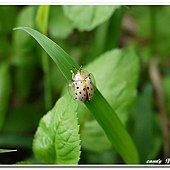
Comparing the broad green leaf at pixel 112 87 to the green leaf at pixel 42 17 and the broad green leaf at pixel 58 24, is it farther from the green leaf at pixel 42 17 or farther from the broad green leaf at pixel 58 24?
the broad green leaf at pixel 58 24

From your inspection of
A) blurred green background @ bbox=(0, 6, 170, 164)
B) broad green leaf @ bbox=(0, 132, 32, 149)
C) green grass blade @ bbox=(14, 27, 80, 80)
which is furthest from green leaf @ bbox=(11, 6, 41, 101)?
green grass blade @ bbox=(14, 27, 80, 80)

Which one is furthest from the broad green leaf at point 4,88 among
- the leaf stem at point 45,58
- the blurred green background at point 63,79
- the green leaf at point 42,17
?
the green leaf at point 42,17

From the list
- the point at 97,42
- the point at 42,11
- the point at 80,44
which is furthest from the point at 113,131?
the point at 80,44

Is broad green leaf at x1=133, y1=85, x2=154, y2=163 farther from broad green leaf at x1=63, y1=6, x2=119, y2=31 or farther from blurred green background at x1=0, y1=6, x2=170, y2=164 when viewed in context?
broad green leaf at x1=63, y1=6, x2=119, y2=31

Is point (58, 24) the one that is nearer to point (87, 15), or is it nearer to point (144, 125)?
point (87, 15)

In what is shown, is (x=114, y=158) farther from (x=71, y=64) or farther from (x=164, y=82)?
(x=71, y=64)

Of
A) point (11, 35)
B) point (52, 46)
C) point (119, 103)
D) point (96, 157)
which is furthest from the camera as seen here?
point (11, 35)
